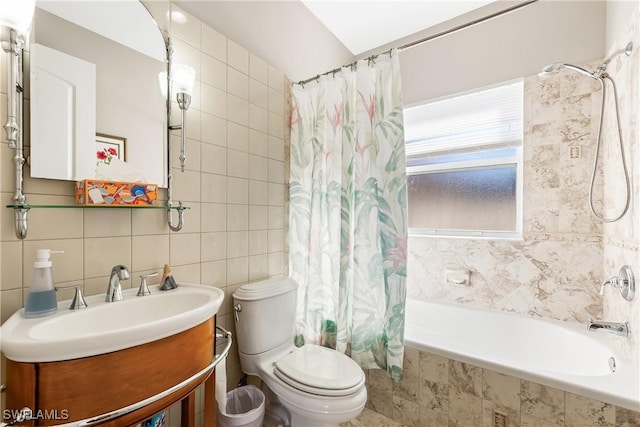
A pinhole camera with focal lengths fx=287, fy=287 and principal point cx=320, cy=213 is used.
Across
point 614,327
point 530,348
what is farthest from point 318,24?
point 530,348

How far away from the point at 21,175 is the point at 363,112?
148 centimetres

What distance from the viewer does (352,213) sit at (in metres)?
1.72

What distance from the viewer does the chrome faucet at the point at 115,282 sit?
1040mm

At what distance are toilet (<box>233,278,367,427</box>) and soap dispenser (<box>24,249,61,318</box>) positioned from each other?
2.49 feet

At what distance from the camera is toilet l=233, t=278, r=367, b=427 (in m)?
1.25

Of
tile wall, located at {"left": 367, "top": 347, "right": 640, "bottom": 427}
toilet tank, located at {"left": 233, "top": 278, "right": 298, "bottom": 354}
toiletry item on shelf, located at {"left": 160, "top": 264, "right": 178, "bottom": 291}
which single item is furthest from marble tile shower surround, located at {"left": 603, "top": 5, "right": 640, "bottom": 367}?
toiletry item on shelf, located at {"left": 160, "top": 264, "right": 178, "bottom": 291}

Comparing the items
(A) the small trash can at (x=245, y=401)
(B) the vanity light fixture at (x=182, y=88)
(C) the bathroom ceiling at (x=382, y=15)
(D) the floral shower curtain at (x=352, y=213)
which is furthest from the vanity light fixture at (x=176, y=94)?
(C) the bathroom ceiling at (x=382, y=15)

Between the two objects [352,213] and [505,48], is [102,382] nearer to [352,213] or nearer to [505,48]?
[352,213]

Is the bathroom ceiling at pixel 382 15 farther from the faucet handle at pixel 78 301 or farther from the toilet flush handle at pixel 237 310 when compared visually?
A: the faucet handle at pixel 78 301

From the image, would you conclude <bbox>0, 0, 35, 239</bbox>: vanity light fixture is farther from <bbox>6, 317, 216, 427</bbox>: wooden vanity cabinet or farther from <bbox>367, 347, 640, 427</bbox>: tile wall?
<bbox>367, 347, 640, 427</bbox>: tile wall

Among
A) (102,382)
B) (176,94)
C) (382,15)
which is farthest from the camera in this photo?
(382,15)

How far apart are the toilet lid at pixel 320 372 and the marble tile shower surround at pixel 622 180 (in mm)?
1268

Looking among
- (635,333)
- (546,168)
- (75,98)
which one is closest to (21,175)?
(75,98)

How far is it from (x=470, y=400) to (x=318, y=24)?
2.66 metres
